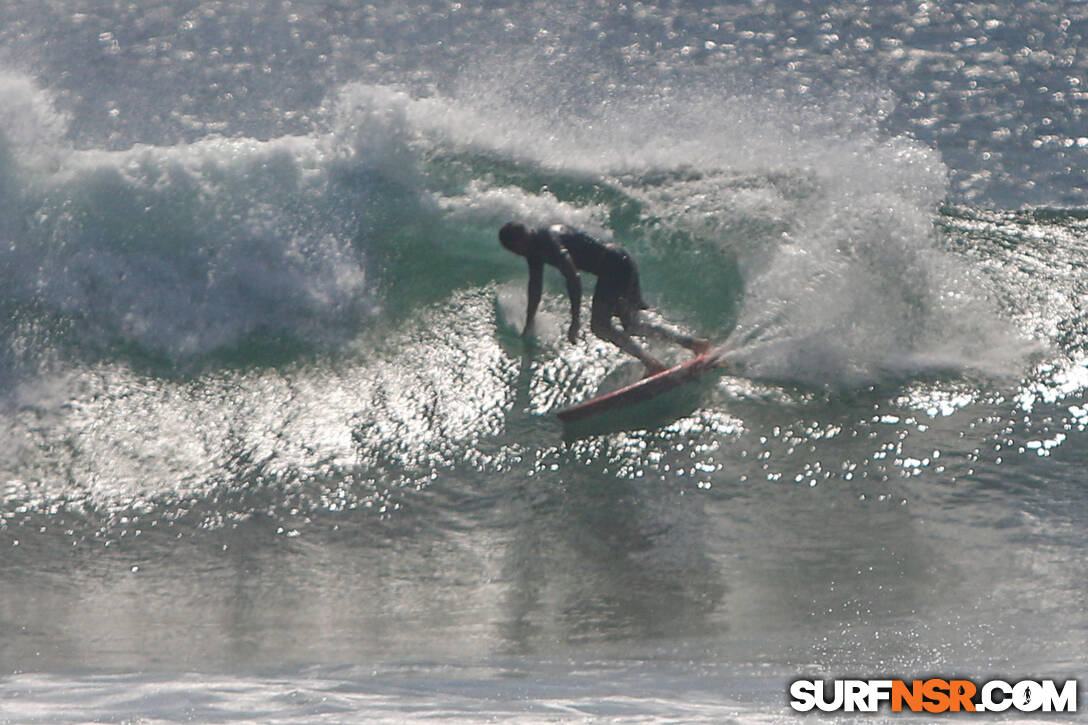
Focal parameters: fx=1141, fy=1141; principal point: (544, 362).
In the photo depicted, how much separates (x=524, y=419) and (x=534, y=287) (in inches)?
33.5

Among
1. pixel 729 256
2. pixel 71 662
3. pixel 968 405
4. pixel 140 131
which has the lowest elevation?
pixel 71 662

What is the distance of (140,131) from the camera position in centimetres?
1207

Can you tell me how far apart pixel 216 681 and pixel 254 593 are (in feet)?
3.36

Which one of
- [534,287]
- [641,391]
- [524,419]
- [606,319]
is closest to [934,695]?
[641,391]

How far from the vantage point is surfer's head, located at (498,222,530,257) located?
671 cm

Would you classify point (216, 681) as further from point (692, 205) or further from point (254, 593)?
point (692, 205)

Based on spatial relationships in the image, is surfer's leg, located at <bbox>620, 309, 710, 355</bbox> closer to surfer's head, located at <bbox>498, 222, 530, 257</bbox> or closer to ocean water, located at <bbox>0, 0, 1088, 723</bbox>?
ocean water, located at <bbox>0, 0, 1088, 723</bbox>

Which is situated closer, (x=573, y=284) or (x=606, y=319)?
(x=573, y=284)

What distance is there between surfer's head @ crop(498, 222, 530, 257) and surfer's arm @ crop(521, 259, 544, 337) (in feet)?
0.56

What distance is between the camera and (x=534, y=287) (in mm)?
7148

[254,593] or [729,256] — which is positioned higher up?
[729,256]

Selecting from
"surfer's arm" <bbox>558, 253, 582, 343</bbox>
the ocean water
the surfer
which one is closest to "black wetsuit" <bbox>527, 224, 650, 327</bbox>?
the surfer

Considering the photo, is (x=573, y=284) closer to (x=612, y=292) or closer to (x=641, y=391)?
(x=612, y=292)

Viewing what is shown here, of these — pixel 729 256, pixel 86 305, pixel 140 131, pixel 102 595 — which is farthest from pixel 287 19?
pixel 102 595
